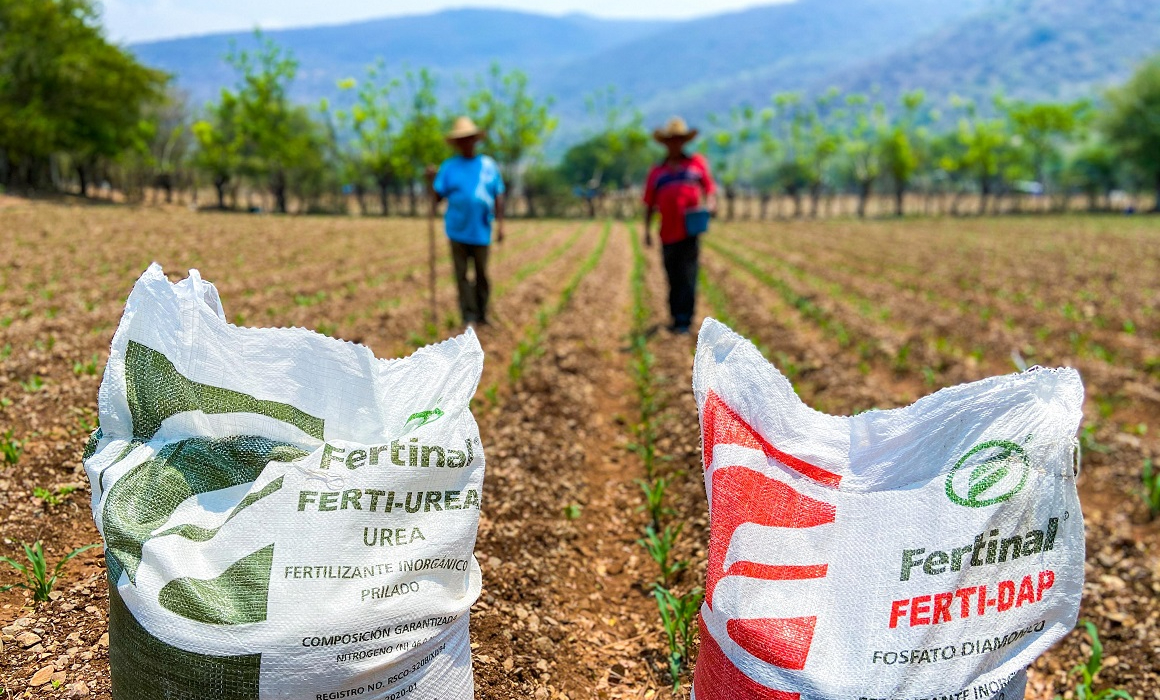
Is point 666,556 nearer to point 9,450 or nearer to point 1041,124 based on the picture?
point 9,450

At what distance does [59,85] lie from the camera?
3241 centimetres

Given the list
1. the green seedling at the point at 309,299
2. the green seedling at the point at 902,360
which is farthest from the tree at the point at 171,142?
the green seedling at the point at 902,360

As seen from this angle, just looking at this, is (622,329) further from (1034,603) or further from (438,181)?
(1034,603)

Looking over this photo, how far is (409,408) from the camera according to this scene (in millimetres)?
1977

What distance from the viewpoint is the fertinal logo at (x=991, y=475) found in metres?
1.70

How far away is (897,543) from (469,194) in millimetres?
5930

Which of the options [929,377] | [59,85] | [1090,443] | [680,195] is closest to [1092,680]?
[1090,443]

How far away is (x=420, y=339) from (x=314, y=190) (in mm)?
58875

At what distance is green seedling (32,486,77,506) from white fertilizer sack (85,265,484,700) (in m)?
1.56

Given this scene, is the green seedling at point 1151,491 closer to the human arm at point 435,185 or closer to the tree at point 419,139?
the human arm at point 435,185

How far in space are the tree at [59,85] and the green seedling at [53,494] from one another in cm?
3482

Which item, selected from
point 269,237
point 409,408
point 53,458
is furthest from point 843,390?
point 269,237

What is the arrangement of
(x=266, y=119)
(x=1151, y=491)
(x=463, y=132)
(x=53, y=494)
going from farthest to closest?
(x=266, y=119), (x=463, y=132), (x=1151, y=491), (x=53, y=494)

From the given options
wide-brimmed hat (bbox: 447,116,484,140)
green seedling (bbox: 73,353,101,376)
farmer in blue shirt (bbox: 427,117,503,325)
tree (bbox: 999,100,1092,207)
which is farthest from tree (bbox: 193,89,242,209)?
tree (bbox: 999,100,1092,207)
